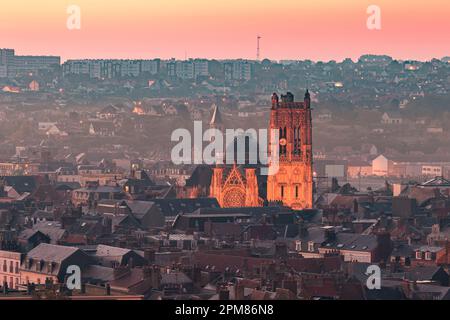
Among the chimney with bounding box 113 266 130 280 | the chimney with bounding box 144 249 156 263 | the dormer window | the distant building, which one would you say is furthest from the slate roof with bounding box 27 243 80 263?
the distant building

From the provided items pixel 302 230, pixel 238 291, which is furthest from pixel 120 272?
pixel 302 230

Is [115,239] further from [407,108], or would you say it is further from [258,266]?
[407,108]

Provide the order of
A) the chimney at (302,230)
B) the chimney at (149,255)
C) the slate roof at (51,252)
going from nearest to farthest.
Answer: the slate roof at (51,252) → the chimney at (149,255) → the chimney at (302,230)

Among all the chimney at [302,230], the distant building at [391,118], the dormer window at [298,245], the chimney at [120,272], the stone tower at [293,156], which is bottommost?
the dormer window at [298,245]

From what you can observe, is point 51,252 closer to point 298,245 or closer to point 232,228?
point 298,245

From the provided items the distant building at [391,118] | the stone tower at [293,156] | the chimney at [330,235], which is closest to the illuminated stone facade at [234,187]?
the stone tower at [293,156]

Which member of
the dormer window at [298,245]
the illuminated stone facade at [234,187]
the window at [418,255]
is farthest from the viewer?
the illuminated stone facade at [234,187]

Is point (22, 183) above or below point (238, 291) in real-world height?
below

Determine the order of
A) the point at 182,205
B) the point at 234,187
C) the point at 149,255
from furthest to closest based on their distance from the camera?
the point at 234,187 → the point at 182,205 → the point at 149,255

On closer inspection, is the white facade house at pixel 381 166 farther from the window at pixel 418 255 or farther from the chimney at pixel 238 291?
the chimney at pixel 238 291
